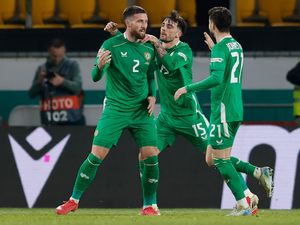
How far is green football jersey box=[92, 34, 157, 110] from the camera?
1282cm

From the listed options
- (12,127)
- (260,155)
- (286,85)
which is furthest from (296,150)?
(12,127)

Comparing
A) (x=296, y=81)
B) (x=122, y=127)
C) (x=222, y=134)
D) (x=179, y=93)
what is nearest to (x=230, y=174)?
(x=222, y=134)

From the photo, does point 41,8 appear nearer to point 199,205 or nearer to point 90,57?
point 90,57

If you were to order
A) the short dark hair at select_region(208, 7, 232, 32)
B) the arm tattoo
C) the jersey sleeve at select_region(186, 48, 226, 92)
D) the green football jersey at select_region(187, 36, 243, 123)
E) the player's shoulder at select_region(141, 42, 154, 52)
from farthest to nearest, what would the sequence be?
the arm tattoo
the player's shoulder at select_region(141, 42, 154, 52)
the short dark hair at select_region(208, 7, 232, 32)
the green football jersey at select_region(187, 36, 243, 123)
the jersey sleeve at select_region(186, 48, 226, 92)

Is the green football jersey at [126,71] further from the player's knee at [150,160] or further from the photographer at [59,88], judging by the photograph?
the photographer at [59,88]

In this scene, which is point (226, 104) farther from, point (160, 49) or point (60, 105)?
point (60, 105)

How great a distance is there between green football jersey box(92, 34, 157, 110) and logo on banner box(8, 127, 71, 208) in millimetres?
3155

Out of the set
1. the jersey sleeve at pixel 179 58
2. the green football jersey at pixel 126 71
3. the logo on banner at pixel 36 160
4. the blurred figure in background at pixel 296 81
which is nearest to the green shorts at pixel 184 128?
the jersey sleeve at pixel 179 58

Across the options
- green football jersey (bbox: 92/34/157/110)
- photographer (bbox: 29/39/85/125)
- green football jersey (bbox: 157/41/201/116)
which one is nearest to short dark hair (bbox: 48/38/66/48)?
photographer (bbox: 29/39/85/125)

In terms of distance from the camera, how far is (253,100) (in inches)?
699

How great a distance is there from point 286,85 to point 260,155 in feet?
6.85

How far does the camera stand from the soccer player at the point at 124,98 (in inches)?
502

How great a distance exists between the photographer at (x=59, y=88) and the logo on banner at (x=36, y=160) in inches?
46.0

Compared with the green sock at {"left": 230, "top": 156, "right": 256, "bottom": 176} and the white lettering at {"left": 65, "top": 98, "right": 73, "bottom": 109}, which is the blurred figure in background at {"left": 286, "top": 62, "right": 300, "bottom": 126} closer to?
the white lettering at {"left": 65, "top": 98, "right": 73, "bottom": 109}
